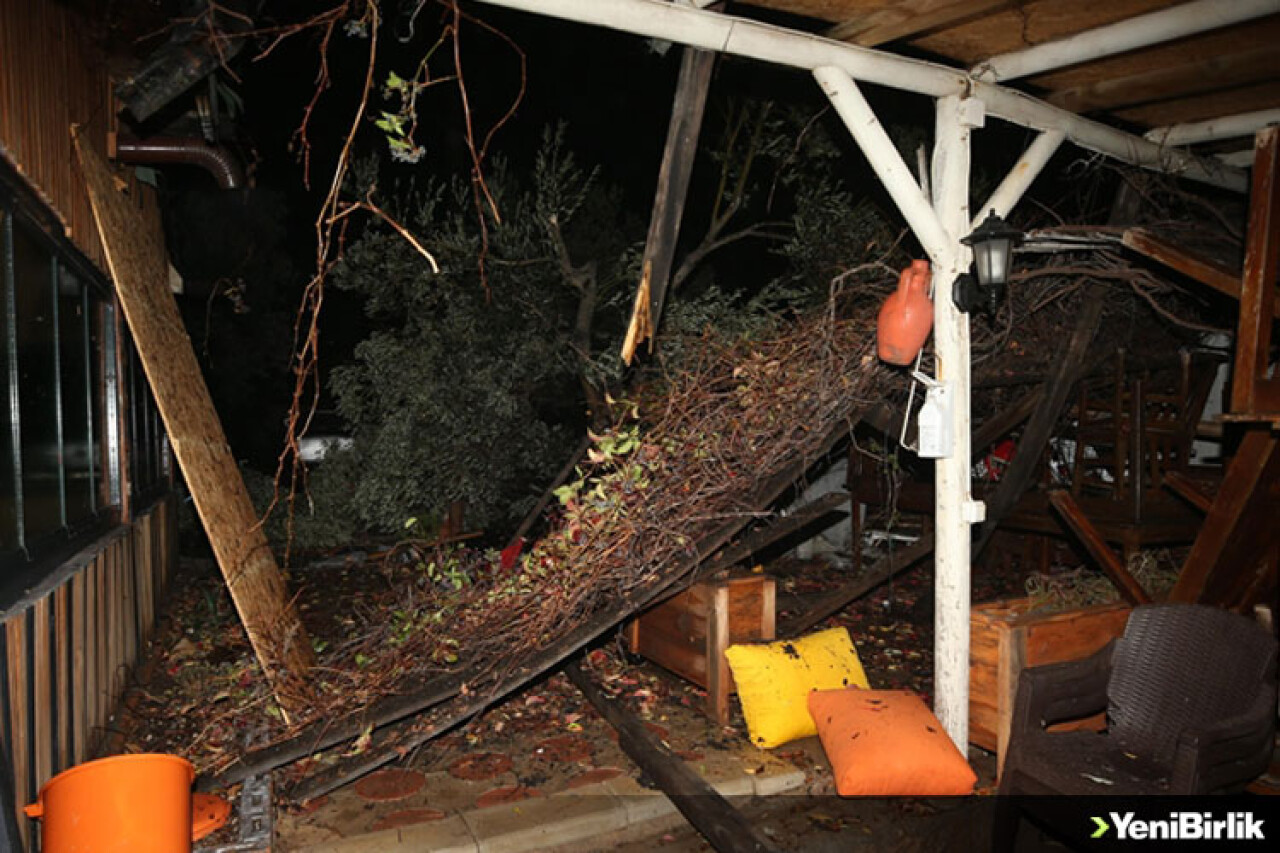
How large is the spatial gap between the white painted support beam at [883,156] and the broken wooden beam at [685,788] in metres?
3.29

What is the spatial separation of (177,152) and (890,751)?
679 centimetres

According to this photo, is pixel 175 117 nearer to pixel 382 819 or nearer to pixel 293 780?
pixel 293 780

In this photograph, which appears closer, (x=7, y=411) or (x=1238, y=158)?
(x=7, y=411)

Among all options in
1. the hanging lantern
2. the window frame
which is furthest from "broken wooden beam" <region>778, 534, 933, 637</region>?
the window frame

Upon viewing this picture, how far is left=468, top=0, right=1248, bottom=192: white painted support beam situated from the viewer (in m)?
3.57

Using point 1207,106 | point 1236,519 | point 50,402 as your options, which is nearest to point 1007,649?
point 1236,519

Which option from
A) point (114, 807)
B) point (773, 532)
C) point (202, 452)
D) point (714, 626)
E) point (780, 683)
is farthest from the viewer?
point (202, 452)

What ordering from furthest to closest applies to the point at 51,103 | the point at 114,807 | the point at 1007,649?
the point at 1007,649 → the point at 51,103 → the point at 114,807

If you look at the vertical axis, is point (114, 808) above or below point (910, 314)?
below

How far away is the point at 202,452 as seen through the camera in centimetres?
549

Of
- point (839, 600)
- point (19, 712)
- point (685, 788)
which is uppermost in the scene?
point (19, 712)

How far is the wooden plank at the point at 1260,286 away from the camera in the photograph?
3.96 meters

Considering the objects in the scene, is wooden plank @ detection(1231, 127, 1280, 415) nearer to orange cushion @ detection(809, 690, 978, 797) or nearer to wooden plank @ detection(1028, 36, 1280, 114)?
wooden plank @ detection(1028, 36, 1280, 114)

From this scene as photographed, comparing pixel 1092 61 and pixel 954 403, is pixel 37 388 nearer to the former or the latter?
pixel 954 403
